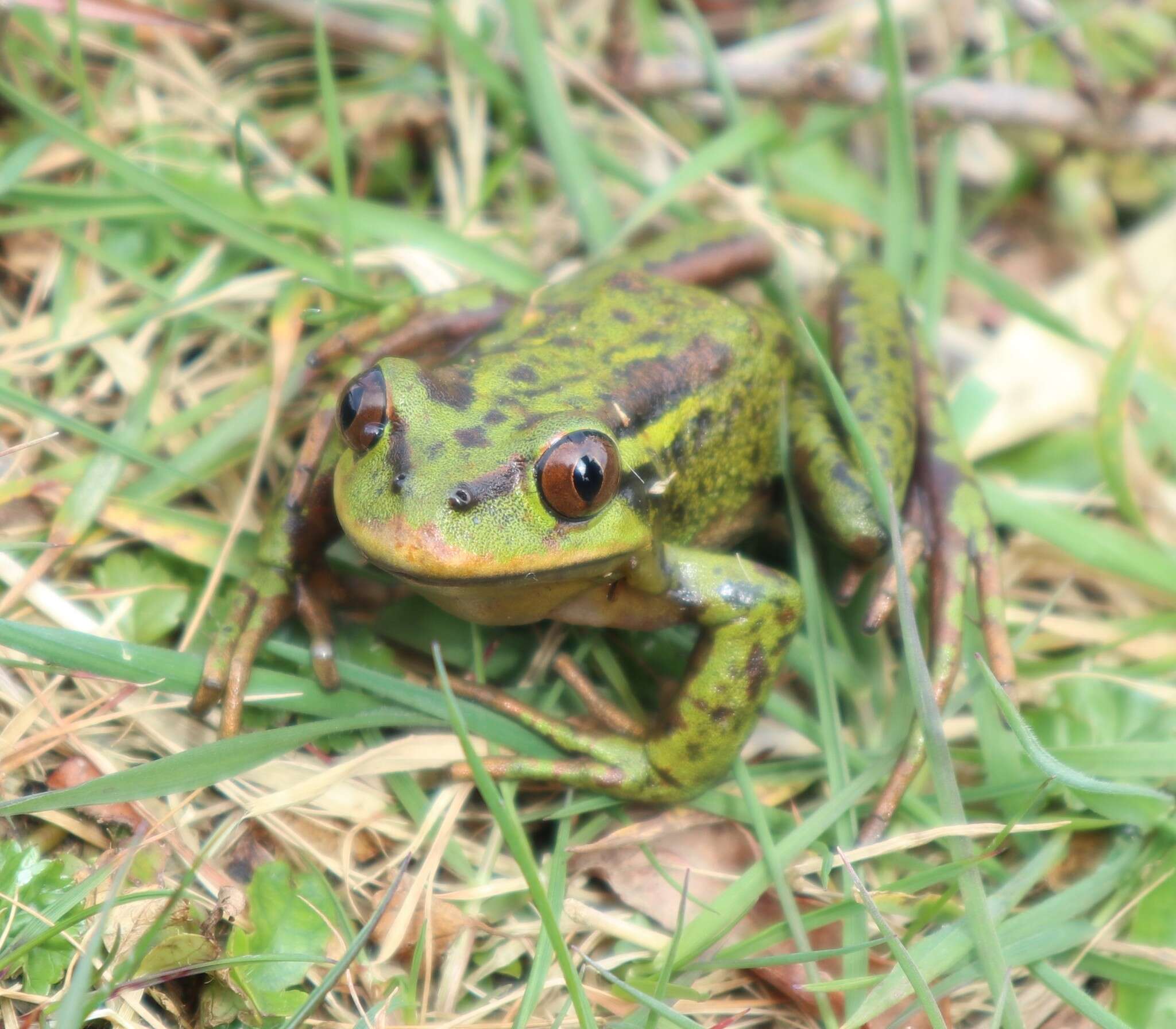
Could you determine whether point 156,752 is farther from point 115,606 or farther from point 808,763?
point 808,763

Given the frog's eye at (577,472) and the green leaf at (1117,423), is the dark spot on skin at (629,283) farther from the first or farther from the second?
the green leaf at (1117,423)

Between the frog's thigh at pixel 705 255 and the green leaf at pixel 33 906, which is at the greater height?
the frog's thigh at pixel 705 255

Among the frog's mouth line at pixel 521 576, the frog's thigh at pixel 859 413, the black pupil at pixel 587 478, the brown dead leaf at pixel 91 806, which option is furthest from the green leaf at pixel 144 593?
the frog's thigh at pixel 859 413

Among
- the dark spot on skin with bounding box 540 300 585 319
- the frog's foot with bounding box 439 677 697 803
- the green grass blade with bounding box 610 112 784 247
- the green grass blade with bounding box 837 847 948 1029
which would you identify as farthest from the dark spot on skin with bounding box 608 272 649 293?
the green grass blade with bounding box 837 847 948 1029

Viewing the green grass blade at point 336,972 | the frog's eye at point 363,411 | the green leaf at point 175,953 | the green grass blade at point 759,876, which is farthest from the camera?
the green grass blade at point 759,876

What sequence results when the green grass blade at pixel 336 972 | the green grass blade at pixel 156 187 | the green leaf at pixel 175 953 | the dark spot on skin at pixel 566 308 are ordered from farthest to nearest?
the green grass blade at pixel 156 187 < the dark spot on skin at pixel 566 308 < the green leaf at pixel 175 953 < the green grass blade at pixel 336 972

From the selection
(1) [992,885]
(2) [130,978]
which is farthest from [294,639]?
(1) [992,885]
